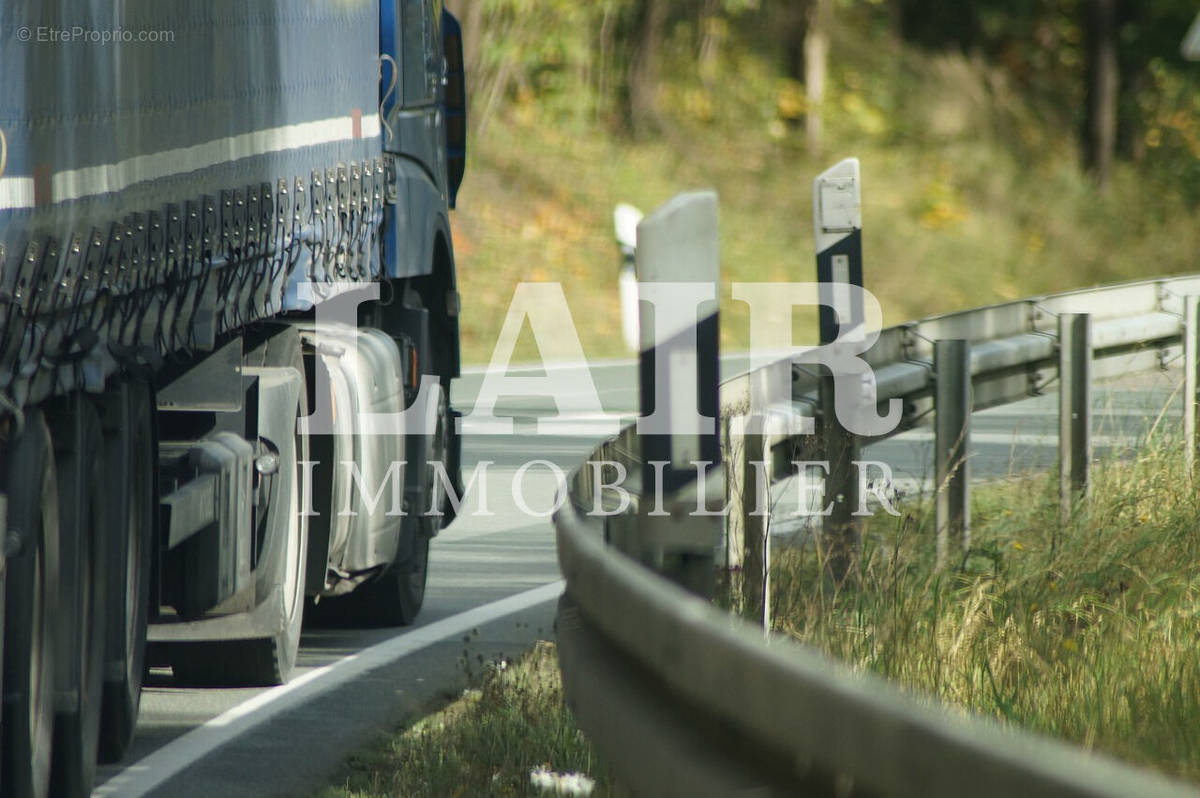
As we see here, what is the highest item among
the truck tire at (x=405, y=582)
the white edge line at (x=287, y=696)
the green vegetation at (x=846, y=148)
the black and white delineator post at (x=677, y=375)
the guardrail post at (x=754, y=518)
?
the green vegetation at (x=846, y=148)

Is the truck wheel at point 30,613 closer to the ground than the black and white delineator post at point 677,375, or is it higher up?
closer to the ground

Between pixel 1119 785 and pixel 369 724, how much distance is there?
5543 millimetres

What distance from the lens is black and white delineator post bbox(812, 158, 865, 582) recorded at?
24.7 feet

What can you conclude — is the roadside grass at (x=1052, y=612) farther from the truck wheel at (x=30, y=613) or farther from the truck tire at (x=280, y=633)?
the truck wheel at (x=30, y=613)

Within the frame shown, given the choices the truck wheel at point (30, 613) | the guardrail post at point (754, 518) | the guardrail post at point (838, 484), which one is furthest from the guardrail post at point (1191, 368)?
the truck wheel at point (30, 613)

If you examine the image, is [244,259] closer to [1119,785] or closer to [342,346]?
[342,346]

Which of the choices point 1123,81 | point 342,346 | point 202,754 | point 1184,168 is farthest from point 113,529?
point 1123,81

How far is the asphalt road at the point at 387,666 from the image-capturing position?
6.39 metres

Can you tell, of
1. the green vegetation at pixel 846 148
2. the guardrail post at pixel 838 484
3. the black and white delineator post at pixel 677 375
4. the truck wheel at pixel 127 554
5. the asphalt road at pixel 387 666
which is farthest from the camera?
the green vegetation at pixel 846 148

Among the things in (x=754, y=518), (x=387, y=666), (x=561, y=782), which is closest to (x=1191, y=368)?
(x=754, y=518)

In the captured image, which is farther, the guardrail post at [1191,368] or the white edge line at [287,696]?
the guardrail post at [1191,368]

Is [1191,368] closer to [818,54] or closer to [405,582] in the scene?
[405,582]

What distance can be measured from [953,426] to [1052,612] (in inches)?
57.2

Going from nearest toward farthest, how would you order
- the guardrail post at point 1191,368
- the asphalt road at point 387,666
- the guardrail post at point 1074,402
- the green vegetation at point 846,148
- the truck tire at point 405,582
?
1. the asphalt road at point 387,666
2. the guardrail post at point 1074,402
3. the truck tire at point 405,582
4. the guardrail post at point 1191,368
5. the green vegetation at point 846,148
